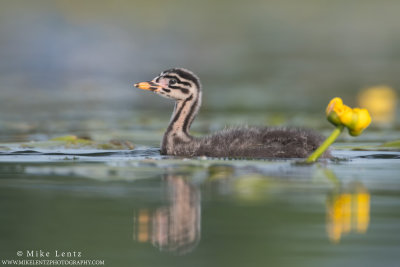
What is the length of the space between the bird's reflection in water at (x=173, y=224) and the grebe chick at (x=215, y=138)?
3170 mm

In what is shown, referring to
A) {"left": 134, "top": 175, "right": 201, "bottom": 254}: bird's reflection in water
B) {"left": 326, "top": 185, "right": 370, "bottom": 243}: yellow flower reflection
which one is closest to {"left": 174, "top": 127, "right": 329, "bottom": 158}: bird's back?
{"left": 326, "top": 185, "right": 370, "bottom": 243}: yellow flower reflection

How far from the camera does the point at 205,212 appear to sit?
7.94 meters

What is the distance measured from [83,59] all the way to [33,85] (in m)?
5.56

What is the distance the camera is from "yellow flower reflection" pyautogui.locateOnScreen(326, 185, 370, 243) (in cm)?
728

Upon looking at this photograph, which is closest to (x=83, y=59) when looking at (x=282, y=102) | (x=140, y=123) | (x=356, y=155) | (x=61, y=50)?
(x=61, y=50)

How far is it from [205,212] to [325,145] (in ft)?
11.3

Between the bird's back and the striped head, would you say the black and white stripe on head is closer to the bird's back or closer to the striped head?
the striped head

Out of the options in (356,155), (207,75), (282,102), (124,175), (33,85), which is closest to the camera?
(124,175)

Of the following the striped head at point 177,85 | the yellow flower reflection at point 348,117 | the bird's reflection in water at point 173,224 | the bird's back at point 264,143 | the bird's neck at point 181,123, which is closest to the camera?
the bird's reflection in water at point 173,224

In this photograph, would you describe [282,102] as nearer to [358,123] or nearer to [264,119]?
[264,119]

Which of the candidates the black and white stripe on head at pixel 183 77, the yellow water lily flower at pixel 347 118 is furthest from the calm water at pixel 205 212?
the black and white stripe on head at pixel 183 77

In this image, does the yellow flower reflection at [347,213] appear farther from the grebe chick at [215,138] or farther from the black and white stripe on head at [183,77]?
the black and white stripe on head at [183,77]

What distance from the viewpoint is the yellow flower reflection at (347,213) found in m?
7.28

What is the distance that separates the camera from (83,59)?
34562 mm
